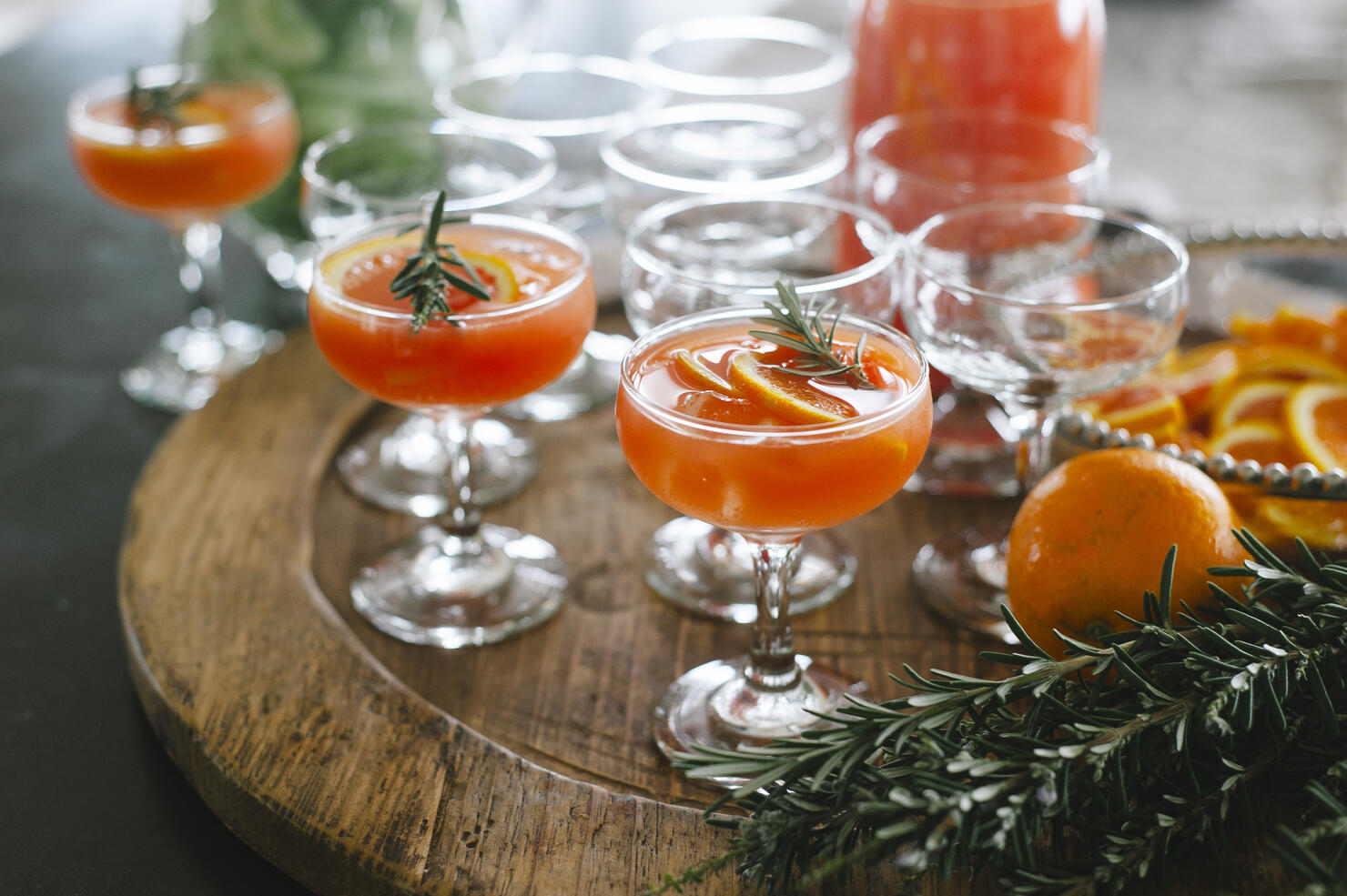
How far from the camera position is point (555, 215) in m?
1.60

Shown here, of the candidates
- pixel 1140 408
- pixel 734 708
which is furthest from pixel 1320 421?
pixel 734 708

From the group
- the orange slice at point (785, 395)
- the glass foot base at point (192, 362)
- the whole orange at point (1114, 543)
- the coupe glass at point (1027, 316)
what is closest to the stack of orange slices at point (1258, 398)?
the coupe glass at point (1027, 316)

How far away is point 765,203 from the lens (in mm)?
1403

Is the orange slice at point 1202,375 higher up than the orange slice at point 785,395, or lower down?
lower down

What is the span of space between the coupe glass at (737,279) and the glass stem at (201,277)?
0.76 meters

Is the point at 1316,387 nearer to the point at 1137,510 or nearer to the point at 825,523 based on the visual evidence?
the point at 1137,510

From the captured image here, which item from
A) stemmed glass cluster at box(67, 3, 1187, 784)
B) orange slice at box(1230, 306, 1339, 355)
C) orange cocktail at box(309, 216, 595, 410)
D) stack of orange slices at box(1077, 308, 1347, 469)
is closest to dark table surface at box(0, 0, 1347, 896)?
stemmed glass cluster at box(67, 3, 1187, 784)

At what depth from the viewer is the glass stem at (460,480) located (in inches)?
50.8

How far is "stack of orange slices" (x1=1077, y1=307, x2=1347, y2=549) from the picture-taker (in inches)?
46.5

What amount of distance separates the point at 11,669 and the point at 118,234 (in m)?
1.10

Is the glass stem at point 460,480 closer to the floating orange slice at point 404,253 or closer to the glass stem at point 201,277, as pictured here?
the floating orange slice at point 404,253

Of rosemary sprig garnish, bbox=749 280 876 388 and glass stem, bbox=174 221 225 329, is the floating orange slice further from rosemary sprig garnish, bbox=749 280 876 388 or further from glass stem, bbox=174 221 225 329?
glass stem, bbox=174 221 225 329

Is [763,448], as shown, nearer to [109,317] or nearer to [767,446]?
[767,446]

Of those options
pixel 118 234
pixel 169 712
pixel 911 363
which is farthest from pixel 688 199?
pixel 118 234
